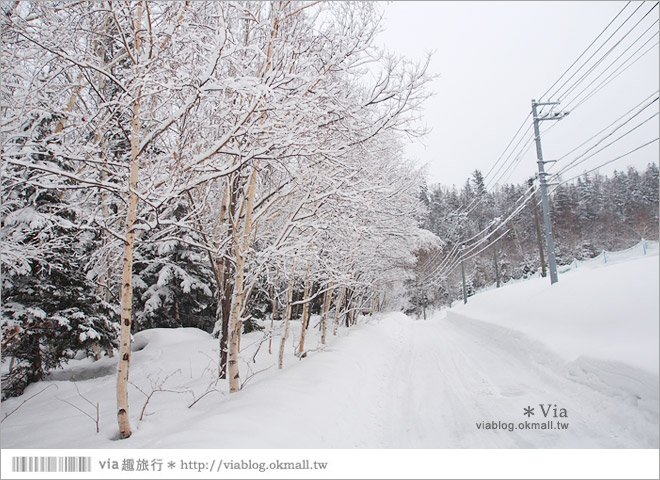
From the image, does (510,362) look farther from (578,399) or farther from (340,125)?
(340,125)

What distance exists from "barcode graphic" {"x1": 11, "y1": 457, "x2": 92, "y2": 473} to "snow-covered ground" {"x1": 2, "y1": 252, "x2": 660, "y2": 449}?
24.9 inches

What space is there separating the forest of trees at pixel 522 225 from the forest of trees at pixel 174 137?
3211 mm

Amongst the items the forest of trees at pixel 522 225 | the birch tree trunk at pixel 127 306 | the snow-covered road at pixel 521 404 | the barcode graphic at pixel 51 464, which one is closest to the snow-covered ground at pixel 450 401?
the snow-covered road at pixel 521 404

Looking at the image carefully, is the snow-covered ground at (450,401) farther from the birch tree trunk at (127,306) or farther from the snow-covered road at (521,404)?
the birch tree trunk at (127,306)

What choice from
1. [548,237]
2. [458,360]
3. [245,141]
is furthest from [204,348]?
[548,237]

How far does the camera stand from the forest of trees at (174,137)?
3184 mm

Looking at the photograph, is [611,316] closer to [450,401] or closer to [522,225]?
[450,401]

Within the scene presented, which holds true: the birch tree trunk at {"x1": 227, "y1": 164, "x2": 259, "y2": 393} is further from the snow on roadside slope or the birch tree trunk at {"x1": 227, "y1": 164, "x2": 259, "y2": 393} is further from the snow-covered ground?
the snow on roadside slope

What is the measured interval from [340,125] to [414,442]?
3.99 m

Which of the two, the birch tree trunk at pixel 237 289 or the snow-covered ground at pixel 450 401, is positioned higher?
the birch tree trunk at pixel 237 289

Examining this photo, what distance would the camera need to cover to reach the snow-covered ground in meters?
2.96

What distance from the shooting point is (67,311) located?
7191 mm

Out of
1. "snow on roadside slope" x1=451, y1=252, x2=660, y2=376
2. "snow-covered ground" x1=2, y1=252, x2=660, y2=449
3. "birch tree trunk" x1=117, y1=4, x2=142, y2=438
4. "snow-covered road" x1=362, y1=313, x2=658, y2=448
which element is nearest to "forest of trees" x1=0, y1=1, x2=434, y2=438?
"birch tree trunk" x1=117, y1=4, x2=142, y2=438

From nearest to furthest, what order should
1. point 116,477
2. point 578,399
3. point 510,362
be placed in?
1. point 116,477
2. point 578,399
3. point 510,362
